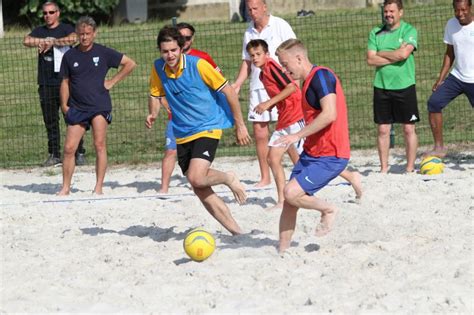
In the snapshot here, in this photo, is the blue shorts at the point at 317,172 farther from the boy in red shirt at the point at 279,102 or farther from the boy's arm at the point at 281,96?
the boy in red shirt at the point at 279,102

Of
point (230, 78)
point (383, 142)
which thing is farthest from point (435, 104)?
point (230, 78)

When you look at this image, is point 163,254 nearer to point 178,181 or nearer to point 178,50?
point 178,50

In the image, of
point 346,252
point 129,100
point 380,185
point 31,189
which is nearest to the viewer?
point 346,252

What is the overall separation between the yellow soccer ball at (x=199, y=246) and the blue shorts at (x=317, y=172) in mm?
851

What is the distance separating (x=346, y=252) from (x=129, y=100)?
29.5 feet

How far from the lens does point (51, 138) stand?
14.2 m

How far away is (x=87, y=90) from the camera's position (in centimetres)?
1156

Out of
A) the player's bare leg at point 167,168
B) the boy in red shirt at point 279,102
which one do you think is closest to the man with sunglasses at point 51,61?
the player's bare leg at point 167,168

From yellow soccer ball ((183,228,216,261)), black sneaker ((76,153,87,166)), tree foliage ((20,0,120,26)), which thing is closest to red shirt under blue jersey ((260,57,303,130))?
yellow soccer ball ((183,228,216,261))

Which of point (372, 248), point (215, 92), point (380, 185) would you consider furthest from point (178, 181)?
point (372, 248)

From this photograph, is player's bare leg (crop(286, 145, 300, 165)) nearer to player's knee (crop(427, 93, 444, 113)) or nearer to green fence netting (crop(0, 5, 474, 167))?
player's knee (crop(427, 93, 444, 113))

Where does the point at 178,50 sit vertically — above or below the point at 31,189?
above

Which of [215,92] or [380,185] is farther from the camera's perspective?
[380,185]

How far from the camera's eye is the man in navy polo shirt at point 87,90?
1155 centimetres
